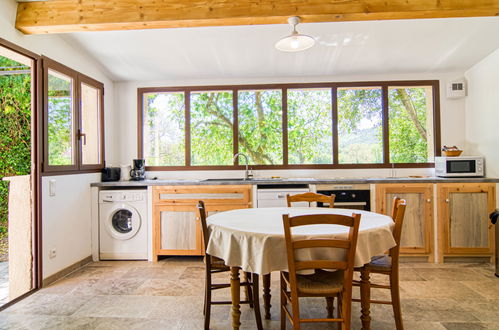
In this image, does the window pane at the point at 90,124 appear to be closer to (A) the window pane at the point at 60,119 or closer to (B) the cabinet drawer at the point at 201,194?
(A) the window pane at the point at 60,119

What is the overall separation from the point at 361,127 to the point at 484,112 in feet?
4.65

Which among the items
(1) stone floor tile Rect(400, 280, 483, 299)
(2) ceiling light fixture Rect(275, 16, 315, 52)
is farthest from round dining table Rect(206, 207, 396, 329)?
(2) ceiling light fixture Rect(275, 16, 315, 52)

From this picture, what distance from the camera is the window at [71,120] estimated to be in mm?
3115

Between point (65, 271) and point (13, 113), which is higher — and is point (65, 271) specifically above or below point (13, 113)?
below

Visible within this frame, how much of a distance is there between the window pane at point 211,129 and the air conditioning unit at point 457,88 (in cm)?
292

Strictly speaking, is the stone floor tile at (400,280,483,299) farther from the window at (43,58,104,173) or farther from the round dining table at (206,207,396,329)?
the window at (43,58,104,173)

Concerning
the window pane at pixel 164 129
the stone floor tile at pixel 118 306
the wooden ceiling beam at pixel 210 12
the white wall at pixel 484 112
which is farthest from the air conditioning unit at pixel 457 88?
the stone floor tile at pixel 118 306

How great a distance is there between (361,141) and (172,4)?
2.94m

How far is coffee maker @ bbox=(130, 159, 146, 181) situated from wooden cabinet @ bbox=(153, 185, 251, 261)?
22.3 inches

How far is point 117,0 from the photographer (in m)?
2.74

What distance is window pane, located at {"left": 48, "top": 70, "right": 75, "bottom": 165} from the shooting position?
124 inches

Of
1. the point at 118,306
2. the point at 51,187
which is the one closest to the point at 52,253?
the point at 51,187

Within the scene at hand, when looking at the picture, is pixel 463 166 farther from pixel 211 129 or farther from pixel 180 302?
pixel 180 302

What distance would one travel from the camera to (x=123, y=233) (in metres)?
3.74
